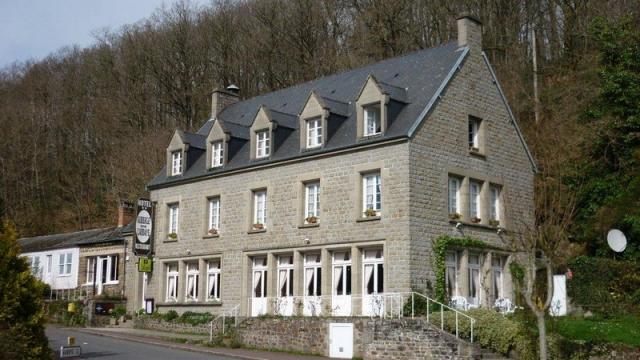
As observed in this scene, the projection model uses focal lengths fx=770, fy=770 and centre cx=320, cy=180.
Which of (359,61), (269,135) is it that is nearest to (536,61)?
(359,61)

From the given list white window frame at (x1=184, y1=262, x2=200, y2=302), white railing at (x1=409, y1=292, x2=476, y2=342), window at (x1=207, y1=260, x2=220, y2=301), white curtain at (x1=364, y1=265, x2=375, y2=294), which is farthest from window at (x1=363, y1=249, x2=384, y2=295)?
white window frame at (x1=184, y1=262, x2=200, y2=302)

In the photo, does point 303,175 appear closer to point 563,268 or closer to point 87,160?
point 563,268

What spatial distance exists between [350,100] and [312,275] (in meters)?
6.94

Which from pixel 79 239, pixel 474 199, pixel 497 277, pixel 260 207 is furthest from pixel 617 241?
pixel 79 239

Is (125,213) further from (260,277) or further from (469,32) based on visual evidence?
(469,32)

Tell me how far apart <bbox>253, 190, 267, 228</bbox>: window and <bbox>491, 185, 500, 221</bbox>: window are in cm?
840

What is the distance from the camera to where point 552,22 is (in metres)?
41.2

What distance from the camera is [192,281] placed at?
3181cm

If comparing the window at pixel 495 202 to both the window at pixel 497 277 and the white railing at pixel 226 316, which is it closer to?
the window at pixel 497 277

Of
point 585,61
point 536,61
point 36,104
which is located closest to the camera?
point 585,61

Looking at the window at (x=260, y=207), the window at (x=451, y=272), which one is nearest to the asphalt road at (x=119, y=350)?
the window at (x=260, y=207)

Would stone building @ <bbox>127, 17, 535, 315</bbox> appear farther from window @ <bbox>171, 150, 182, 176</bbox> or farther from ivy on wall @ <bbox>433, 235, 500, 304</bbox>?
window @ <bbox>171, 150, 182, 176</bbox>

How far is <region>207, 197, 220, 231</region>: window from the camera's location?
31.1m

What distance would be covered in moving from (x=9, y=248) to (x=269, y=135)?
1318 centimetres
